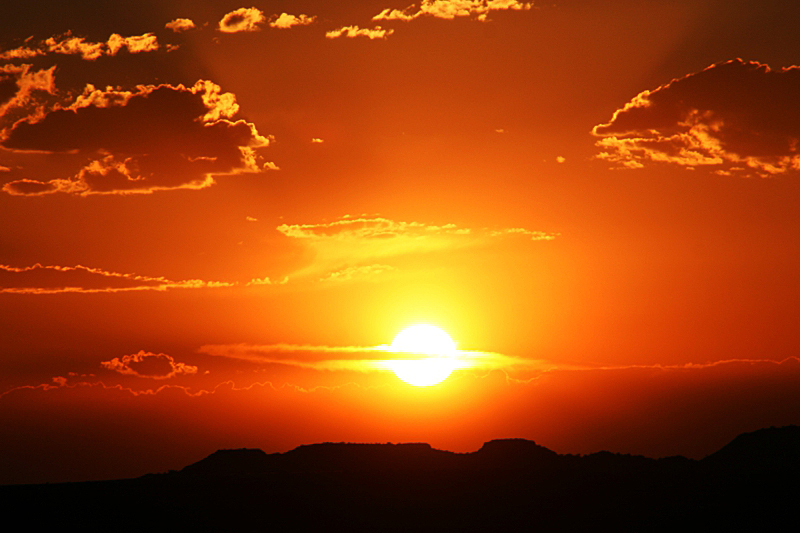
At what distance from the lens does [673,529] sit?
8512cm

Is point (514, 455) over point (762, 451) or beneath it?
beneath

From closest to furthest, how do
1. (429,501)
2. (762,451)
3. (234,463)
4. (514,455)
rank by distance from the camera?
(429,501) < (514,455) < (762,451) < (234,463)

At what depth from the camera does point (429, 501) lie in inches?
3563

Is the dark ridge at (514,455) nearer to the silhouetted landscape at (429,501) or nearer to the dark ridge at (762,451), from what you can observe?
the silhouetted landscape at (429,501)

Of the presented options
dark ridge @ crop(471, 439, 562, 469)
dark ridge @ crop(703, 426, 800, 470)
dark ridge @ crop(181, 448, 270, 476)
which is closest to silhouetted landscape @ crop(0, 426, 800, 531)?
dark ridge @ crop(471, 439, 562, 469)

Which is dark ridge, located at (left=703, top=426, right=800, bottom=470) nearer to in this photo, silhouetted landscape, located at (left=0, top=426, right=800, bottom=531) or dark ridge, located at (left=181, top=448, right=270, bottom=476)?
silhouetted landscape, located at (left=0, top=426, right=800, bottom=531)

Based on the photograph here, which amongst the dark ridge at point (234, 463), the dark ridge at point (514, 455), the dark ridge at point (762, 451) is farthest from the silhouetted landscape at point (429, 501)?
the dark ridge at point (234, 463)

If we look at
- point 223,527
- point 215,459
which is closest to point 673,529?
point 223,527

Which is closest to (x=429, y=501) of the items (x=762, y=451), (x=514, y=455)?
(x=514, y=455)

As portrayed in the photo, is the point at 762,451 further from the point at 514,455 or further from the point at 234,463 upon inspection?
the point at 234,463

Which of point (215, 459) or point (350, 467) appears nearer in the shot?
point (350, 467)

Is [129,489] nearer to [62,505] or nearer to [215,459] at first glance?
[62,505]

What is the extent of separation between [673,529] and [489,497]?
A: 18.7 metres

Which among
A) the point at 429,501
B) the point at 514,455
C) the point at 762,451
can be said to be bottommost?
the point at 429,501
